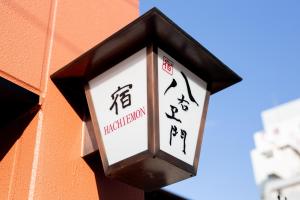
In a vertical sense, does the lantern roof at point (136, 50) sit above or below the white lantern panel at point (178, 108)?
above

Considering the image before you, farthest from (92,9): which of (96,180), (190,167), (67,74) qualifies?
(190,167)

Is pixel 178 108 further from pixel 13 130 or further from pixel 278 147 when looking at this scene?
pixel 278 147

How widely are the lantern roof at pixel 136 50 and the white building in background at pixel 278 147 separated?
42331 mm

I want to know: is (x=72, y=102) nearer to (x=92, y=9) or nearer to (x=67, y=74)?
(x=67, y=74)

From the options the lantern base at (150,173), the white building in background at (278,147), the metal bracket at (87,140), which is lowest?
the lantern base at (150,173)

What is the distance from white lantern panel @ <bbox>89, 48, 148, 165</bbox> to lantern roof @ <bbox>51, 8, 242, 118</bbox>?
9cm

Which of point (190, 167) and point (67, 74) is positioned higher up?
point (67, 74)

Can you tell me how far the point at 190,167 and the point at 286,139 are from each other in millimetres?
45907

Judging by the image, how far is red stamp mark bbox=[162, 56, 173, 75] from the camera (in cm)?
300

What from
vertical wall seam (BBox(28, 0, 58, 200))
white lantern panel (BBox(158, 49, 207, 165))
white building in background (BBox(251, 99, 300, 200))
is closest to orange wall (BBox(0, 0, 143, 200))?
vertical wall seam (BBox(28, 0, 58, 200))

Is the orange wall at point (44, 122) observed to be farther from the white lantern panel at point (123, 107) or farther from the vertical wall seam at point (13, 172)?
the white lantern panel at point (123, 107)

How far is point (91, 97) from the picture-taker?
3.27 meters

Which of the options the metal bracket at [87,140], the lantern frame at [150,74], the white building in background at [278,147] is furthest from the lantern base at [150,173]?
the white building in background at [278,147]

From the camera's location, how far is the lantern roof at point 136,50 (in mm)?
2943
